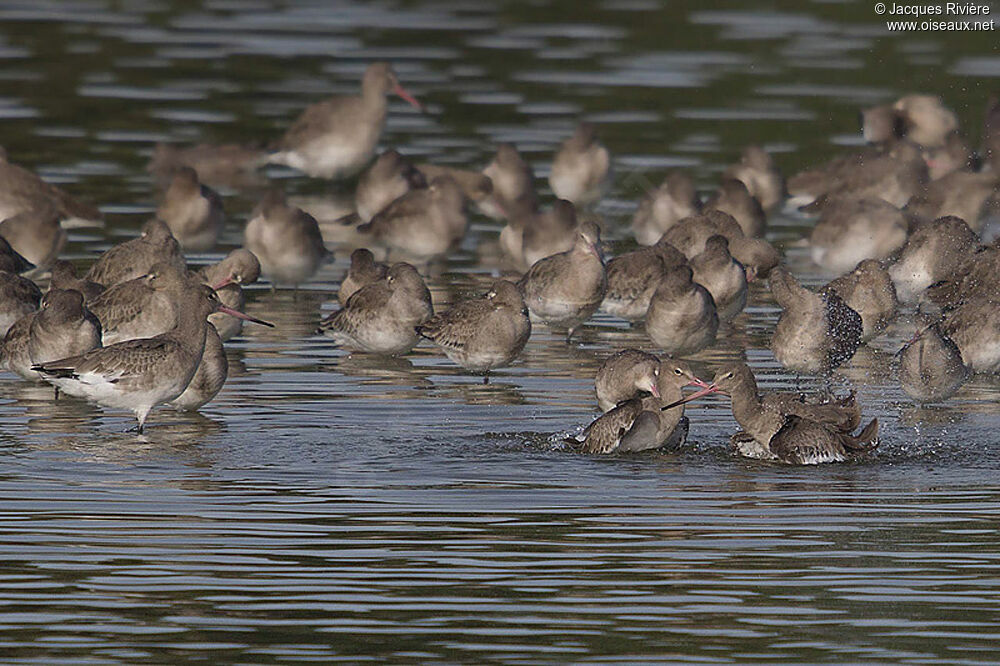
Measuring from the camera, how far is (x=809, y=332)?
659 inches

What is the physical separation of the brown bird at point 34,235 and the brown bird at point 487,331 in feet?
18.6

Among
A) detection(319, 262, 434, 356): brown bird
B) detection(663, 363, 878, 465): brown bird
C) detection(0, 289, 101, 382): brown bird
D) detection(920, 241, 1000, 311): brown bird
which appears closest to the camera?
detection(663, 363, 878, 465): brown bird

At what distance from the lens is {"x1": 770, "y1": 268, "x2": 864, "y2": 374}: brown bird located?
16.8 metres

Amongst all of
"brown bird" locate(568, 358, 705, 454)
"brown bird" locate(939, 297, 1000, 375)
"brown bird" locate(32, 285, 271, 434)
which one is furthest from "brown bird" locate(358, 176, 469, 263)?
"brown bird" locate(568, 358, 705, 454)

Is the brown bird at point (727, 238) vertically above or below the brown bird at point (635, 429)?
below

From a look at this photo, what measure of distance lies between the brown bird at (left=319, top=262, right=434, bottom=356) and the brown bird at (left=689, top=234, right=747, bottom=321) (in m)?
2.48

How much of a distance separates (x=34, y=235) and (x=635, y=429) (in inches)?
383

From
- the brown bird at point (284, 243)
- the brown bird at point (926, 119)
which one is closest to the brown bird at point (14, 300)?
the brown bird at point (284, 243)

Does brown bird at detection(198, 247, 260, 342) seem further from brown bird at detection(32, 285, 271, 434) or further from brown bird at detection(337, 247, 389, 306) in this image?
brown bird at detection(32, 285, 271, 434)

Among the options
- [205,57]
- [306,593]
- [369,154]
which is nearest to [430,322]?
[306,593]

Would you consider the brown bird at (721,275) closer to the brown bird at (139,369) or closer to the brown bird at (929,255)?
the brown bird at (929,255)

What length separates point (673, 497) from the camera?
41.1 ft

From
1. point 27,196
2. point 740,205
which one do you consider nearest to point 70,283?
point 27,196

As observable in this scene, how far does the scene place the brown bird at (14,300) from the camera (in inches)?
701
